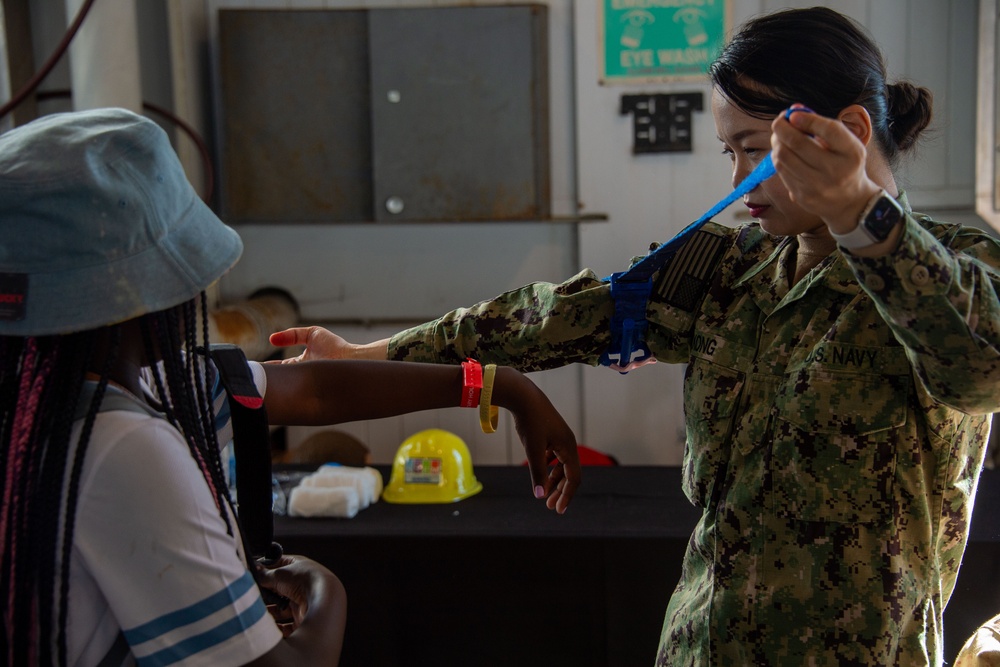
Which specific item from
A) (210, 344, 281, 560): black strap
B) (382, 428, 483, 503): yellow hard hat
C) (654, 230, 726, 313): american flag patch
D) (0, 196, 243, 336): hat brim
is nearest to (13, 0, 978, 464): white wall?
(382, 428, 483, 503): yellow hard hat

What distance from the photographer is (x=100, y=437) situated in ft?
2.25

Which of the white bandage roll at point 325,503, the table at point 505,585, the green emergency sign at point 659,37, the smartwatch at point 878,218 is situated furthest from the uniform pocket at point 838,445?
the green emergency sign at point 659,37

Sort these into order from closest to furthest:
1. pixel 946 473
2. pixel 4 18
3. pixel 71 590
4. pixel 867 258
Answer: pixel 71 590, pixel 867 258, pixel 946 473, pixel 4 18

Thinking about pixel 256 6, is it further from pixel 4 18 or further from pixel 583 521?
pixel 583 521

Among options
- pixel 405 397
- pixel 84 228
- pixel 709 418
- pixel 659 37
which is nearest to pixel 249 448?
pixel 405 397

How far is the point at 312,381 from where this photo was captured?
1.16 m

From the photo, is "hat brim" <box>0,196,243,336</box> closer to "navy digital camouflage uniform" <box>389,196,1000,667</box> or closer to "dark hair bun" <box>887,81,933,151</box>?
"navy digital camouflage uniform" <box>389,196,1000,667</box>

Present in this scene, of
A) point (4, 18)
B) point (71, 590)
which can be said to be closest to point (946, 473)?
point (71, 590)

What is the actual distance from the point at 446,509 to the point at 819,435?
172cm

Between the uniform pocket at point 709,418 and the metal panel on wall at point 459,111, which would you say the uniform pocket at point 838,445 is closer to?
the uniform pocket at point 709,418

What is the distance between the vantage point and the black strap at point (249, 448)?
3.22 feet

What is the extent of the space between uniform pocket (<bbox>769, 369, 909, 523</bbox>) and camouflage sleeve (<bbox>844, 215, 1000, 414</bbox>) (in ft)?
0.39

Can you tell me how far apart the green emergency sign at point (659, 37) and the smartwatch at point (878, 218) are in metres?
2.78

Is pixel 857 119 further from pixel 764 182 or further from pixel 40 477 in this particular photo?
pixel 40 477
